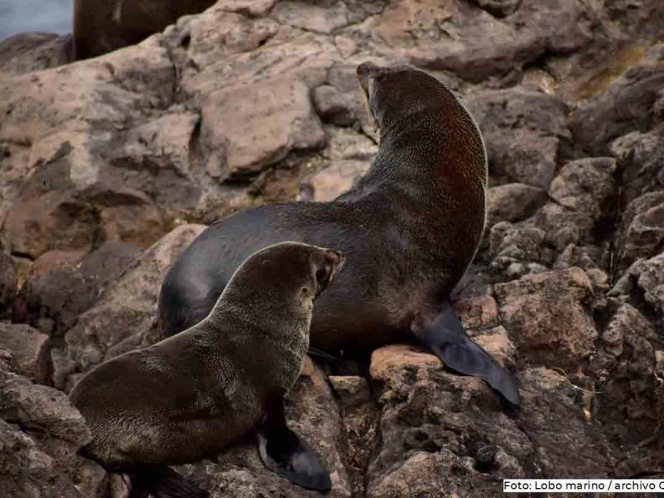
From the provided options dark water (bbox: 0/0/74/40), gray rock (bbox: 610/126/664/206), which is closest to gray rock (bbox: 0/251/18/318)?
gray rock (bbox: 610/126/664/206)

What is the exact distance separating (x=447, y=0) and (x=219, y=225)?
437 centimetres

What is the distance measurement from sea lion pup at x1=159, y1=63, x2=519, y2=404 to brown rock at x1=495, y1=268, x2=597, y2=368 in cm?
32

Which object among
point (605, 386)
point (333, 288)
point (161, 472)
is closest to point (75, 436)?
point (161, 472)

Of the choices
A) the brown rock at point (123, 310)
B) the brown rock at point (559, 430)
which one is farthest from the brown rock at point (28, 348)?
the brown rock at point (559, 430)

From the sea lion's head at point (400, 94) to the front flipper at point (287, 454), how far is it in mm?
2335

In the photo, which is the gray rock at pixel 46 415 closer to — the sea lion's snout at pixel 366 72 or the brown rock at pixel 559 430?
the brown rock at pixel 559 430

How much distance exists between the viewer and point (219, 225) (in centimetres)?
624

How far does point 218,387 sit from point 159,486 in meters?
0.47

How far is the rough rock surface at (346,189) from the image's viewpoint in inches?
195

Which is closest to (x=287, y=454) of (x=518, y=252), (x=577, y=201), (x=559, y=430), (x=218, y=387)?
(x=218, y=387)

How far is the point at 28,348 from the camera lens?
19.8 feet

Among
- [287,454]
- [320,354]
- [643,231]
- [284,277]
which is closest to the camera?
[287,454]

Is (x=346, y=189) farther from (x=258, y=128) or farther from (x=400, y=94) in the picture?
(x=400, y=94)

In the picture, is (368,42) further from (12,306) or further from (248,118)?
(12,306)
